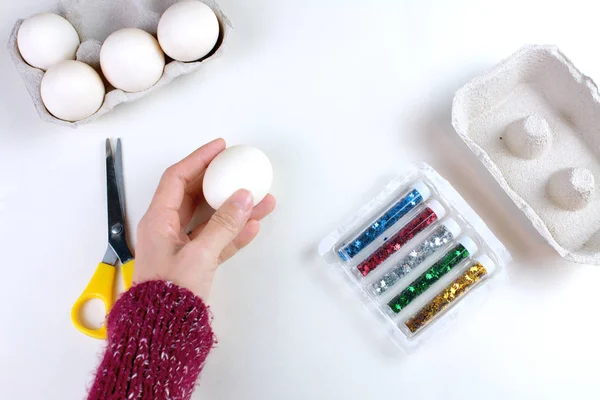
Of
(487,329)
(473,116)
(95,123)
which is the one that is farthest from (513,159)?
(95,123)

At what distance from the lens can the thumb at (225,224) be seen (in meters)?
0.70

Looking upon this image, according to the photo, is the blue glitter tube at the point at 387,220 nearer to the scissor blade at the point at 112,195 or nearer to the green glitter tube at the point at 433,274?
the green glitter tube at the point at 433,274

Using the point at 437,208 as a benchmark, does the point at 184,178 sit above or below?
above

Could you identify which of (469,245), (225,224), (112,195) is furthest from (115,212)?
(469,245)

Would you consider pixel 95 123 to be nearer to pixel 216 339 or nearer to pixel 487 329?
pixel 216 339

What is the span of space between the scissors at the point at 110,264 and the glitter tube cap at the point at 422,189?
443 millimetres

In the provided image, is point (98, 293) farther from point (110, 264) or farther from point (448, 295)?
point (448, 295)

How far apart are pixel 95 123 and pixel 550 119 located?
29.7 inches

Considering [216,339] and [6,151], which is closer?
[216,339]

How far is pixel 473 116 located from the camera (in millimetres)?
885

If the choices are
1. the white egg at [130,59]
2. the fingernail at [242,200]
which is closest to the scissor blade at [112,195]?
the white egg at [130,59]

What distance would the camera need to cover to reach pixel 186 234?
83 centimetres

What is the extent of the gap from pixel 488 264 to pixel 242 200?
38cm

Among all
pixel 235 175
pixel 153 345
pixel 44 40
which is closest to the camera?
pixel 153 345
